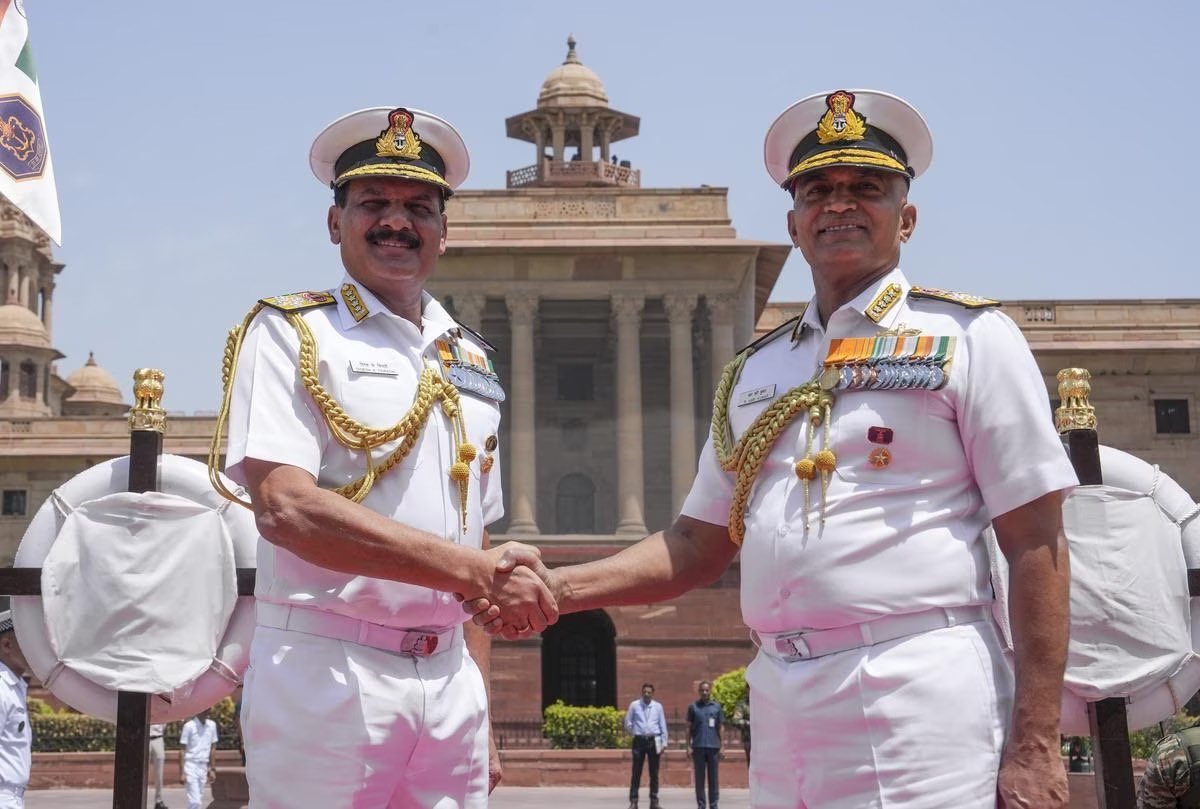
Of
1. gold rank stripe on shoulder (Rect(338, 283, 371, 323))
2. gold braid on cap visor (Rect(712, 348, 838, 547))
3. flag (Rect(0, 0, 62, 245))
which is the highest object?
flag (Rect(0, 0, 62, 245))

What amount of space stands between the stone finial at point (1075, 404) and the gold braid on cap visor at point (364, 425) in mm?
2851

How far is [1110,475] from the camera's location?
6668 mm

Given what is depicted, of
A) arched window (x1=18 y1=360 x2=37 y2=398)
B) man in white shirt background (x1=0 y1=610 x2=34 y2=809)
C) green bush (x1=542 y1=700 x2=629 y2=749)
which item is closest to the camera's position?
man in white shirt background (x1=0 y1=610 x2=34 y2=809)

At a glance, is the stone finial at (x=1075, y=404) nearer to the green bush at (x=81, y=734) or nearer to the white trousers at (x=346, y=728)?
the white trousers at (x=346, y=728)

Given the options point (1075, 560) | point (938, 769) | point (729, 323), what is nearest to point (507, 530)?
point (729, 323)

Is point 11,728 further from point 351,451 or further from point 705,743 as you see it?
point 705,743

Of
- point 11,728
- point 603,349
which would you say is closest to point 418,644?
point 11,728

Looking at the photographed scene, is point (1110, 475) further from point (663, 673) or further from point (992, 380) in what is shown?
point (663, 673)

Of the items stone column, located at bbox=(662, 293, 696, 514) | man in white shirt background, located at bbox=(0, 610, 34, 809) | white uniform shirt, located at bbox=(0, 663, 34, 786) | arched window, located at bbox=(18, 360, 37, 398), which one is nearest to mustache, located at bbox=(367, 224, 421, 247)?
man in white shirt background, located at bbox=(0, 610, 34, 809)

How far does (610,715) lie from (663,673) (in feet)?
33.8

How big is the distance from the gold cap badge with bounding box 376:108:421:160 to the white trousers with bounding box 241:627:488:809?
1.30 meters

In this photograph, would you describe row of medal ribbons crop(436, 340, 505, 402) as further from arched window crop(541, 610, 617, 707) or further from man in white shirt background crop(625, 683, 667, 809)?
arched window crop(541, 610, 617, 707)

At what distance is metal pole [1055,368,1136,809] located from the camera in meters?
6.16

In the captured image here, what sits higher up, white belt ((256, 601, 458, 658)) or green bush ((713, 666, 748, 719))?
green bush ((713, 666, 748, 719))
